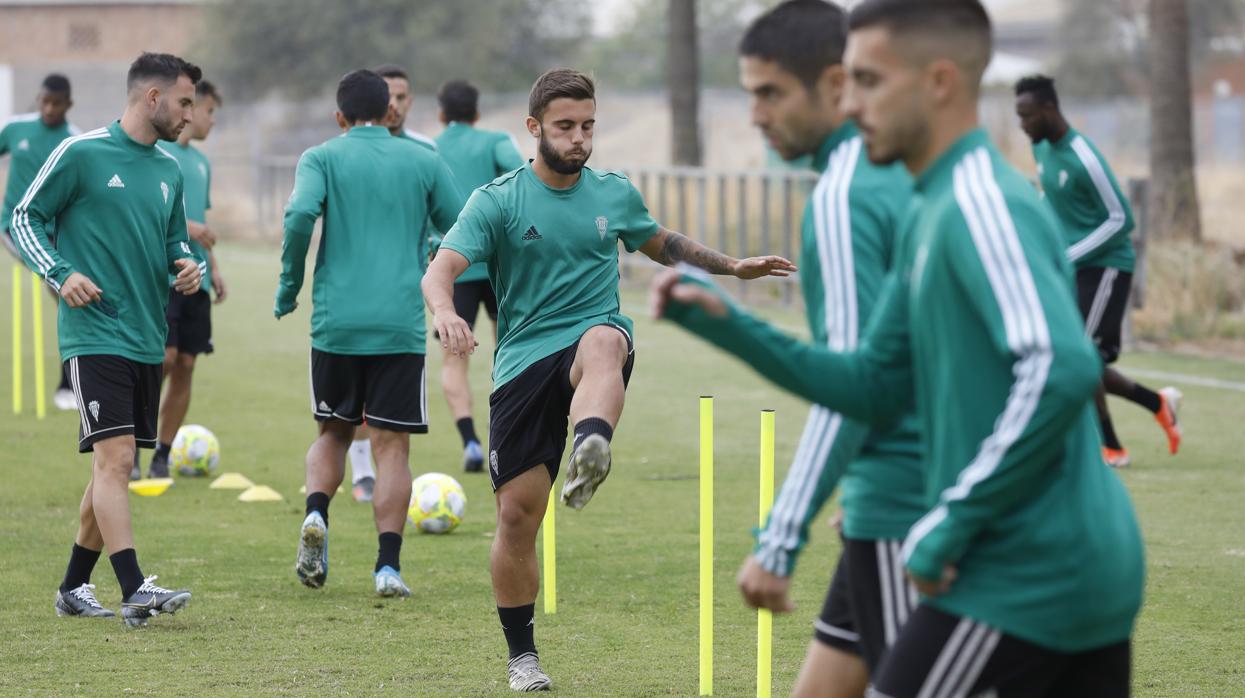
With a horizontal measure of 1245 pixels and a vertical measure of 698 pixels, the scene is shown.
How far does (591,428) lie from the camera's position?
6074 mm

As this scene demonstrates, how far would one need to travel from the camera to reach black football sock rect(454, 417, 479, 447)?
11.2 metres

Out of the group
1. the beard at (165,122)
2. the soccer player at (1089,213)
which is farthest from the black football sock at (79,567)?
the soccer player at (1089,213)

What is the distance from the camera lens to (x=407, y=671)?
6.45 metres

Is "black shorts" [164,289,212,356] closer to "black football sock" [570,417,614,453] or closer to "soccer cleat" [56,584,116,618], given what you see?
"soccer cleat" [56,584,116,618]

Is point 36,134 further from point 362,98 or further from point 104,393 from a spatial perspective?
point 104,393

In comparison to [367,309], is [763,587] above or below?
below

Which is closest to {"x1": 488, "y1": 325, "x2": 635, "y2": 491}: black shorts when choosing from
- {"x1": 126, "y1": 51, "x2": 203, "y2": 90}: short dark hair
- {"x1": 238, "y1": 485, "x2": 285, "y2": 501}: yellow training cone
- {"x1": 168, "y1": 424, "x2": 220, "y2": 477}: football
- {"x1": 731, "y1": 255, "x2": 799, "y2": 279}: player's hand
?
{"x1": 731, "y1": 255, "x2": 799, "y2": 279}: player's hand

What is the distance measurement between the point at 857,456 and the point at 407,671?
3202 mm

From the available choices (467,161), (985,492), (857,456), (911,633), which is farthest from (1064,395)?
(467,161)

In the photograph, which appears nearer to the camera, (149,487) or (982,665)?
(982,665)

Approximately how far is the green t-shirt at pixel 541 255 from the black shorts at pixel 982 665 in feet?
10.5

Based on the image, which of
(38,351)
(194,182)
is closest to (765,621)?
(194,182)

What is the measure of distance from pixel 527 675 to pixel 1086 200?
18.8 feet

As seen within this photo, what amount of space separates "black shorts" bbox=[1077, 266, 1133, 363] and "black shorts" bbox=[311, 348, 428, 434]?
467cm
